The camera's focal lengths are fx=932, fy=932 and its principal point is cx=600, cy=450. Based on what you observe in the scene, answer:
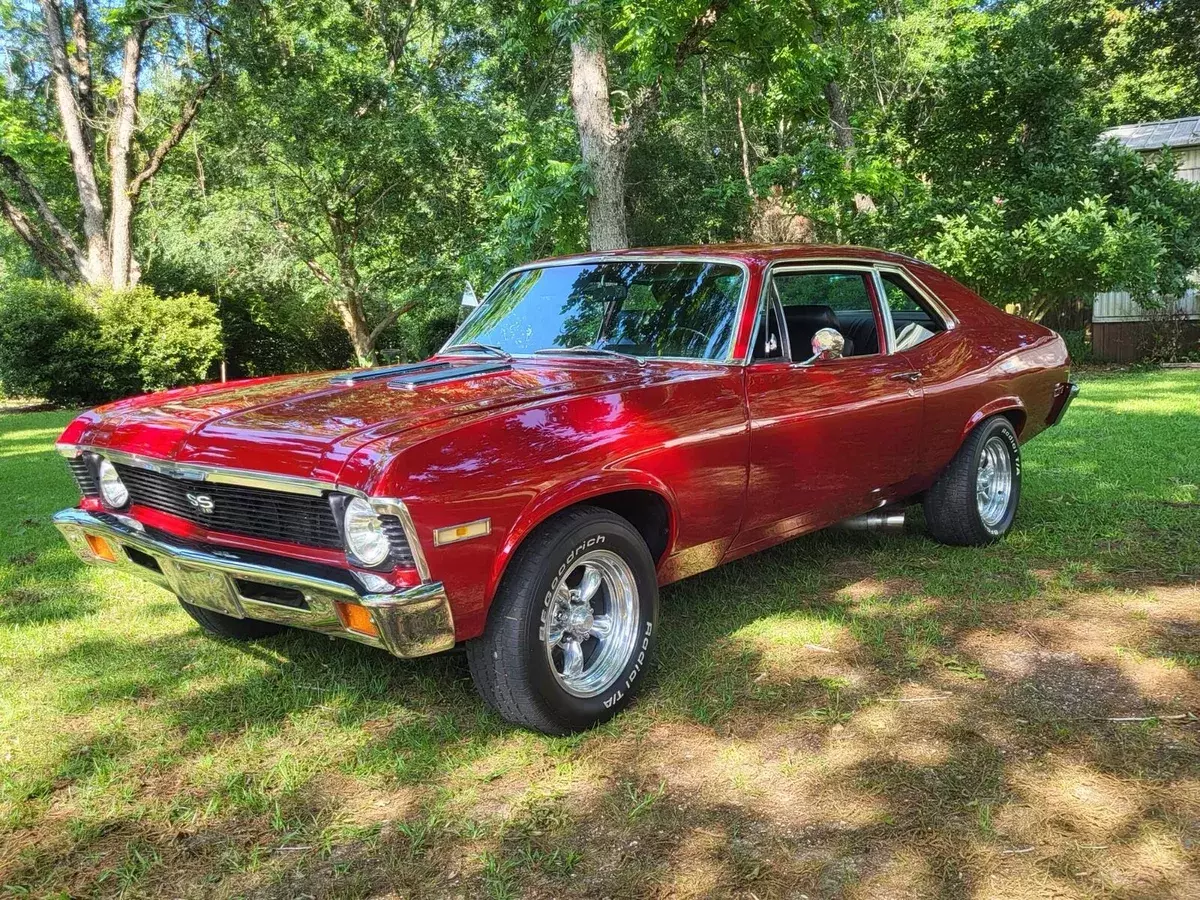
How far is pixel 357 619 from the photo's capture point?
277cm

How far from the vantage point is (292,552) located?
294 cm

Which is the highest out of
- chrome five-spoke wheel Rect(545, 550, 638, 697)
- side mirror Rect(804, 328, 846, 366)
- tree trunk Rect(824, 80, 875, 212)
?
tree trunk Rect(824, 80, 875, 212)

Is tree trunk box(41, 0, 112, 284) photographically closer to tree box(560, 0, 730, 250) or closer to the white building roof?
tree box(560, 0, 730, 250)

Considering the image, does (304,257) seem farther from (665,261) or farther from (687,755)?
(687,755)

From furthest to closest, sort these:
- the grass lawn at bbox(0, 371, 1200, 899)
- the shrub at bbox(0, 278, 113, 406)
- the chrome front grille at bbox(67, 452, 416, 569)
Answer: the shrub at bbox(0, 278, 113, 406) → the chrome front grille at bbox(67, 452, 416, 569) → the grass lawn at bbox(0, 371, 1200, 899)

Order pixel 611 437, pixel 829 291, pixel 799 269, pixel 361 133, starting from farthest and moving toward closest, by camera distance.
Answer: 1. pixel 361 133
2. pixel 829 291
3. pixel 799 269
4. pixel 611 437

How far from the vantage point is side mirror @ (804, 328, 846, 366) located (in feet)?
13.3

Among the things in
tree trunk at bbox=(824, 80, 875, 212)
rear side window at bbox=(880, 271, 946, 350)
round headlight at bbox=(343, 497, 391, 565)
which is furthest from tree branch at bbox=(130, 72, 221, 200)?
round headlight at bbox=(343, 497, 391, 565)

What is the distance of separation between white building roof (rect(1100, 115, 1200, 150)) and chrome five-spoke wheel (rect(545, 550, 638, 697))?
18.8m

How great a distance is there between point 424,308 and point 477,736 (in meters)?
21.6

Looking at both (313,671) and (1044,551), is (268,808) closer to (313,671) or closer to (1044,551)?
(313,671)

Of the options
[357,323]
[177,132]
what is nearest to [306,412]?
[177,132]

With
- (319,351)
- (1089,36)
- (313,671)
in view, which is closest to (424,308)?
(319,351)

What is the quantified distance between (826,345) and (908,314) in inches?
72.5
